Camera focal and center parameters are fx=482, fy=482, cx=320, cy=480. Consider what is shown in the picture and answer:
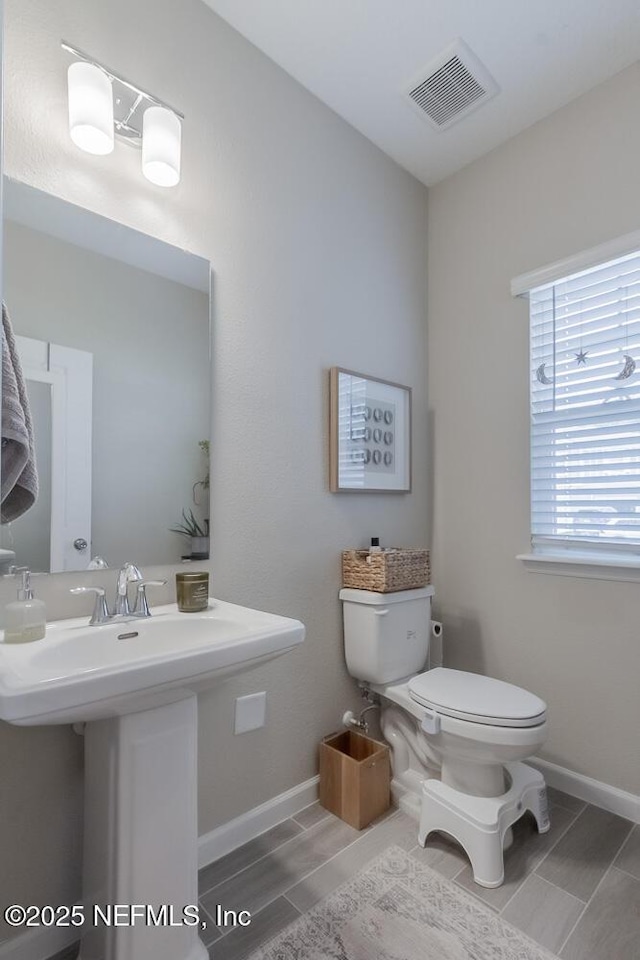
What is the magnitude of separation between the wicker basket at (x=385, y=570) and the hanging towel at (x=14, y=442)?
3.63ft

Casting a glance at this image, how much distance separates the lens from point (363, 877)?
4.58 feet

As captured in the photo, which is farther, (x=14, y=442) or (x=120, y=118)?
(x=120, y=118)

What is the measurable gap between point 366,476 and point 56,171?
1386 mm

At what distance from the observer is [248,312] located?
162cm

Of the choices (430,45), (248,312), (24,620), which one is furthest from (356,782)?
(430,45)

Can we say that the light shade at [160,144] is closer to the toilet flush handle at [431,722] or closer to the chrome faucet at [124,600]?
the chrome faucet at [124,600]

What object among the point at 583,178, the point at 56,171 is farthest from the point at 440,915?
the point at 583,178

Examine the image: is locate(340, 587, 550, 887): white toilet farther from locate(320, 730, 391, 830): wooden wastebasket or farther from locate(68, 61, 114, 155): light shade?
locate(68, 61, 114, 155): light shade

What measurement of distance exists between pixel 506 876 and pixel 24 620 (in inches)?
59.1

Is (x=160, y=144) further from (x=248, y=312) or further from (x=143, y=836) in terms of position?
(x=143, y=836)

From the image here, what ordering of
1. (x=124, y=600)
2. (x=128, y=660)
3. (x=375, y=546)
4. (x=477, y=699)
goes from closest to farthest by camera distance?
(x=128, y=660) < (x=124, y=600) < (x=477, y=699) < (x=375, y=546)

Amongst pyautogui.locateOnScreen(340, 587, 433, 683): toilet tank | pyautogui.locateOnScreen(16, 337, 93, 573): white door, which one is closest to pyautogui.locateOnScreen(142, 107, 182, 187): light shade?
pyautogui.locateOnScreen(16, 337, 93, 573): white door

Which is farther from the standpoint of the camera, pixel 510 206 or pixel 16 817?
pixel 510 206

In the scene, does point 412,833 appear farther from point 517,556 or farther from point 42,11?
point 42,11
